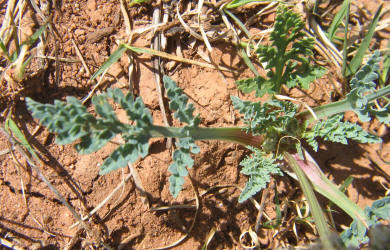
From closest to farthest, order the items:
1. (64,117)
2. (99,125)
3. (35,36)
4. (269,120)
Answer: (64,117), (99,125), (269,120), (35,36)

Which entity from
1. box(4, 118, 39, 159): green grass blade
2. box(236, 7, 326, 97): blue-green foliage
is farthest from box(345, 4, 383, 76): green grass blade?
box(4, 118, 39, 159): green grass blade

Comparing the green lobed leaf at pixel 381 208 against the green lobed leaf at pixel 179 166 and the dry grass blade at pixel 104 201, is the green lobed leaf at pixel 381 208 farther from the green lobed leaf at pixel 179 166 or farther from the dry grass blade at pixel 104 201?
the dry grass blade at pixel 104 201

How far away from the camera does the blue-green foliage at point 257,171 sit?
7.88 ft

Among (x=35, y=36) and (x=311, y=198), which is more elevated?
(x=35, y=36)

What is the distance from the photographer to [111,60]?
287 cm

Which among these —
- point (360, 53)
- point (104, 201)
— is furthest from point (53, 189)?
point (360, 53)

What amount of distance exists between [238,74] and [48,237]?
7.32 ft

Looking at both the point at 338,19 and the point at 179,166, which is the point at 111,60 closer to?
the point at 179,166

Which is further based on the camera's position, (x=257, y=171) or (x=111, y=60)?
(x=111, y=60)

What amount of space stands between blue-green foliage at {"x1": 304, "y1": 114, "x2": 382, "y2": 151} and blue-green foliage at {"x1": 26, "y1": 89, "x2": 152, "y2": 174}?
56.9 inches

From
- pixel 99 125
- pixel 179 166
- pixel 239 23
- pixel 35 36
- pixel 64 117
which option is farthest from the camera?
pixel 239 23

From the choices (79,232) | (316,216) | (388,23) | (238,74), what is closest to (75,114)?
(79,232)

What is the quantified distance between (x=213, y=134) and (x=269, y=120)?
55 centimetres

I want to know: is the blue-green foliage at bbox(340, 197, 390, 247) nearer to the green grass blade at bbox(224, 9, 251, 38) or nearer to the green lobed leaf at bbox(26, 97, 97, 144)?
the green grass blade at bbox(224, 9, 251, 38)
